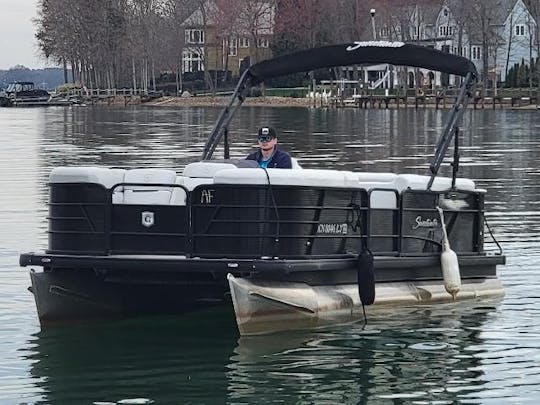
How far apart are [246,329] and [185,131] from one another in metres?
52.0

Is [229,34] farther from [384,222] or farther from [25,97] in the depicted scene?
[384,222]

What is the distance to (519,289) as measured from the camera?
17.0 meters

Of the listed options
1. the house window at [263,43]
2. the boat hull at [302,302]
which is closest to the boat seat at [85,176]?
the boat hull at [302,302]

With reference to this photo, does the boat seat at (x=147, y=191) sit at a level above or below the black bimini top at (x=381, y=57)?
below

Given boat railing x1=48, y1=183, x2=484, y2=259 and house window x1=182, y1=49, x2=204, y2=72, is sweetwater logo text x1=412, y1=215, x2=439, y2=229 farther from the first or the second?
house window x1=182, y1=49, x2=204, y2=72

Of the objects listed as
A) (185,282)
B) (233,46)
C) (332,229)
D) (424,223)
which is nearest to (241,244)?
(185,282)

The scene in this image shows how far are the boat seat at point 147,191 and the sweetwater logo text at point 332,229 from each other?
60.5 inches

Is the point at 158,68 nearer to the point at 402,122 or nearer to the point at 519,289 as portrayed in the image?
the point at 402,122

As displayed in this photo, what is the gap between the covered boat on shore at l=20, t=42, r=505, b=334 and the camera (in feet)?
43.6

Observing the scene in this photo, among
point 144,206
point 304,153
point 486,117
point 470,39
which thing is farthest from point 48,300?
point 470,39

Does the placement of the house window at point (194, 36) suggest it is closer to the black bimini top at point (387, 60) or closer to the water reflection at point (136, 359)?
the black bimini top at point (387, 60)

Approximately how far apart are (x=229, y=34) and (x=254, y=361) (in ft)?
456

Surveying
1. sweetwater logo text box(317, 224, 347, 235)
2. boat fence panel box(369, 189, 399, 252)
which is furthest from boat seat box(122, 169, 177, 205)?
boat fence panel box(369, 189, 399, 252)

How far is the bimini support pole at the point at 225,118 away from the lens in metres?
16.3
